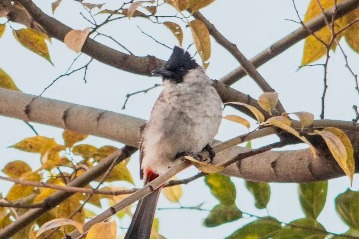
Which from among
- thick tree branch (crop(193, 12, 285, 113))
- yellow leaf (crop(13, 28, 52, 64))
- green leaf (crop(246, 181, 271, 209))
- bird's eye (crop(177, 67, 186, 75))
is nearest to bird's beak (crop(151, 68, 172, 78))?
bird's eye (crop(177, 67, 186, 75))

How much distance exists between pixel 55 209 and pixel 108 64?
485 millimetres

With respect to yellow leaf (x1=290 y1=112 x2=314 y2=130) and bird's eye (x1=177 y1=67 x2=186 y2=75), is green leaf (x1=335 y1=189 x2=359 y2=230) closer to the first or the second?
yellow leaf (x1=290 y1=112 x2=314 y2=130)

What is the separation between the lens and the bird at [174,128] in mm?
2613

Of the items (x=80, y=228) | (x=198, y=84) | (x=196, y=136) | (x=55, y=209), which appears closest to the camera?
(x=80, y=228)

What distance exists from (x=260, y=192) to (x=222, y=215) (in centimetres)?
14

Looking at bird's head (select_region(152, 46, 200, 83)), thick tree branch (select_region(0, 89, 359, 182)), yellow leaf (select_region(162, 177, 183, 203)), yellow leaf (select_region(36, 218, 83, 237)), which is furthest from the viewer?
bird's head (select_region(152, 46, 200, 83))

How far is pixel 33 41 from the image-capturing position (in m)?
2.27

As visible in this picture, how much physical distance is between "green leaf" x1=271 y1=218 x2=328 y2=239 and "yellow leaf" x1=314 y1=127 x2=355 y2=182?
16.7 inches

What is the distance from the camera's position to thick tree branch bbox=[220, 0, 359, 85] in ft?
7.36

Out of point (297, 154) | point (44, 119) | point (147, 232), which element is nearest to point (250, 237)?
point (297, 154)

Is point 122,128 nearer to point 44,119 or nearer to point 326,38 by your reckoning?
point 44,119

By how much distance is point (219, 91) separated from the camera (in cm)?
247

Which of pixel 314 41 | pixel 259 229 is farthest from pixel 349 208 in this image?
pixel 314 41

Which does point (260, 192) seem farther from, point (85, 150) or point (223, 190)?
point (85, 150)
